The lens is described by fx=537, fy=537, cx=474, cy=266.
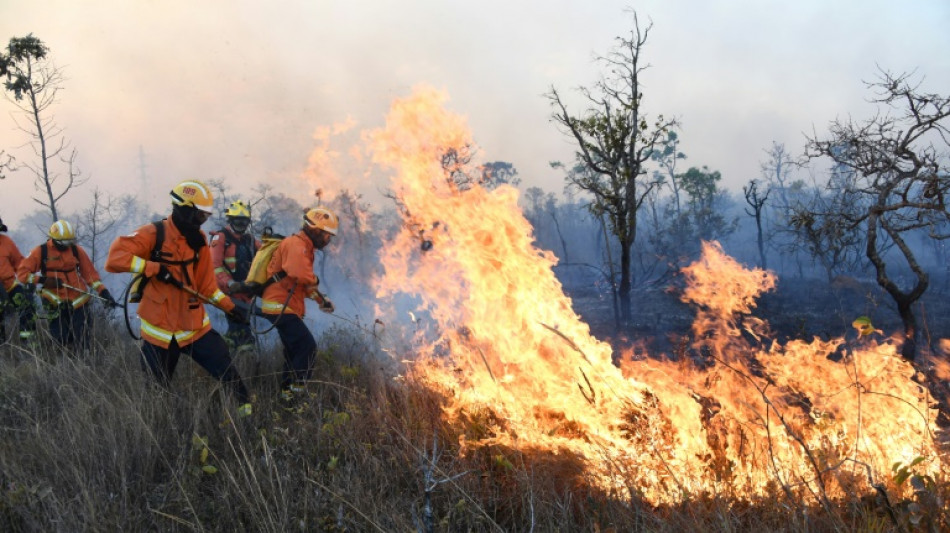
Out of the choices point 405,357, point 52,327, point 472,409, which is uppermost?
point 52,327

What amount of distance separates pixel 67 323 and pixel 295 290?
11.6 feet

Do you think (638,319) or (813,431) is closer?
(813,431)

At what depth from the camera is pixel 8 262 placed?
6.96 meters

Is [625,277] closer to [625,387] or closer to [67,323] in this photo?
[625,387]

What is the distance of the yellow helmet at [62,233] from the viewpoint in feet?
21.5

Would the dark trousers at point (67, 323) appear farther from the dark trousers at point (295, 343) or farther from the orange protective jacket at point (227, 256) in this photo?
the dark trousers at point (295, 343)

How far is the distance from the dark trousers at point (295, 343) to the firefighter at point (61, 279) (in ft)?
9.23

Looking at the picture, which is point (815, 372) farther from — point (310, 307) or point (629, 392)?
point (310, 307)

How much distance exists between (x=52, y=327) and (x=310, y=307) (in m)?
11.7

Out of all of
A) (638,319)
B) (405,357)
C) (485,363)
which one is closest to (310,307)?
(638,319)

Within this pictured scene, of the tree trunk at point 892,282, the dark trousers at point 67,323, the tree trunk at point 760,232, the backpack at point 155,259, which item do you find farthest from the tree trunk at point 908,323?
the tree trunk at point 760,232

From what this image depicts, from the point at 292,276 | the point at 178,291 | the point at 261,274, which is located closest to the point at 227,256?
the point at 261,274

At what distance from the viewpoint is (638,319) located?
61.2 feet

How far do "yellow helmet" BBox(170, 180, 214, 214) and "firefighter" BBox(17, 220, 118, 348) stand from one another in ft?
9.89
